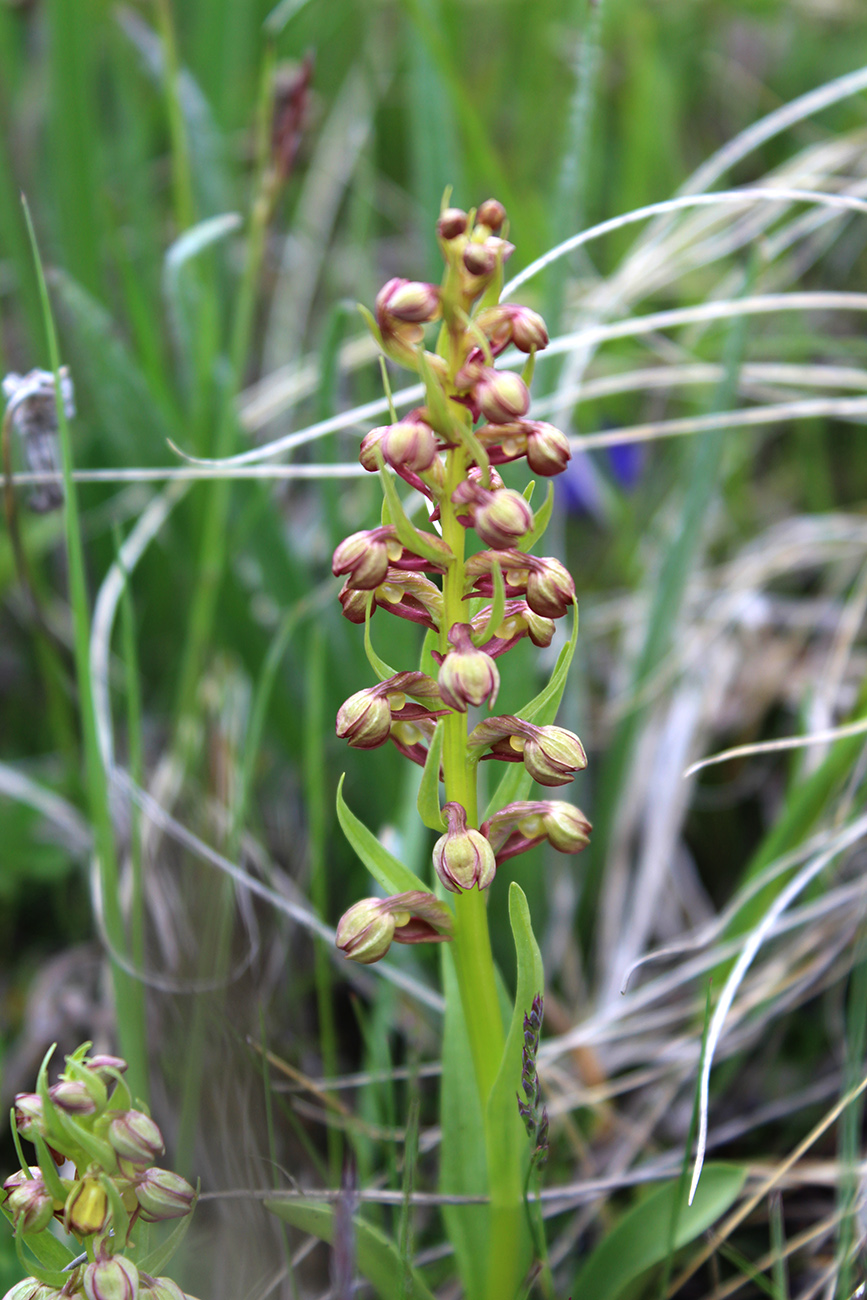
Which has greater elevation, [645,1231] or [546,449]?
[546,449]

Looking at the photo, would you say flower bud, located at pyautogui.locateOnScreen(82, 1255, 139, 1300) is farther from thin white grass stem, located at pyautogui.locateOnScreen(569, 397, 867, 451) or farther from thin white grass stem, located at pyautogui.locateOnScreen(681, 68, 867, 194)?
thin white grass stem, located at pyautogui.locateOnScreen(681, 68, 867, 194)

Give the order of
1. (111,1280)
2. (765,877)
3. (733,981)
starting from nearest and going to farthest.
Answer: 1. (111,1280)
2. (733,981)
3. (765,877)

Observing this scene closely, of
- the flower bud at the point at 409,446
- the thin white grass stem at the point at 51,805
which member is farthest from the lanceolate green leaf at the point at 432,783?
the thin white grass stem at the point at 51,805

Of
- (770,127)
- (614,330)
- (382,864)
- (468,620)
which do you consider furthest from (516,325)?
(770,127)

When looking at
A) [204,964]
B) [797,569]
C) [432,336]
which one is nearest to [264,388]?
[432,336]

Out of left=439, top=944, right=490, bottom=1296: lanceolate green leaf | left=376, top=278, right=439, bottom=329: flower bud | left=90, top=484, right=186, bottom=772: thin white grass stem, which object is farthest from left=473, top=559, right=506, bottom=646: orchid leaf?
left=90, top=484, right=186, bottom=772: thin white grass stem

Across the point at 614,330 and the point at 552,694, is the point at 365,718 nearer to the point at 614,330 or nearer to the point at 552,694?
the point at 552,694

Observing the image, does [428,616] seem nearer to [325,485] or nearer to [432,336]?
[325,485]
